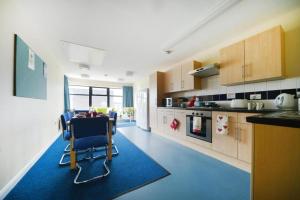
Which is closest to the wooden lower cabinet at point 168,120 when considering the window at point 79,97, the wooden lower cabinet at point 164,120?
the wooden lower cabinet at point 164,120

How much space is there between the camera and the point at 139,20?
195 centimetres

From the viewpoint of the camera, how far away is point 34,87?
84.7 inches

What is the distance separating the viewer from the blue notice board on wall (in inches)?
64.3

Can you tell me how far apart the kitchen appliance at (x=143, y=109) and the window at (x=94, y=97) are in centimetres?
256

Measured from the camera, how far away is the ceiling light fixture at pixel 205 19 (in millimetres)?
1588

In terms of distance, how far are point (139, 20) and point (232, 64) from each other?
185 centimetres

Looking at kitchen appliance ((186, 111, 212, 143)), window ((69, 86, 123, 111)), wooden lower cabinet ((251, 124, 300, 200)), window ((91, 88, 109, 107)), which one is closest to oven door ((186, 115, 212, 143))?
kitchen appliance ((186, 111, 212, 143))

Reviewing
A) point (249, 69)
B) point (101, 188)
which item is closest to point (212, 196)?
point (101, 188)

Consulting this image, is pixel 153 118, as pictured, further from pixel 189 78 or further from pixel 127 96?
pixel 127 96

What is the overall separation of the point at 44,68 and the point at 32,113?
114 cm

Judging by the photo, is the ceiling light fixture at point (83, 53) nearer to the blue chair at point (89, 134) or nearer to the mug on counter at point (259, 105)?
the blue chair at point (89, 134)

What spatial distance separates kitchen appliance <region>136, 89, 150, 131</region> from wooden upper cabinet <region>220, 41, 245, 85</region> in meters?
2.95

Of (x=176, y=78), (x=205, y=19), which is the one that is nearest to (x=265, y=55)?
(x=205, y=19)

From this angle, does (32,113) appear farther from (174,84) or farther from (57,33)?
(174,84)
